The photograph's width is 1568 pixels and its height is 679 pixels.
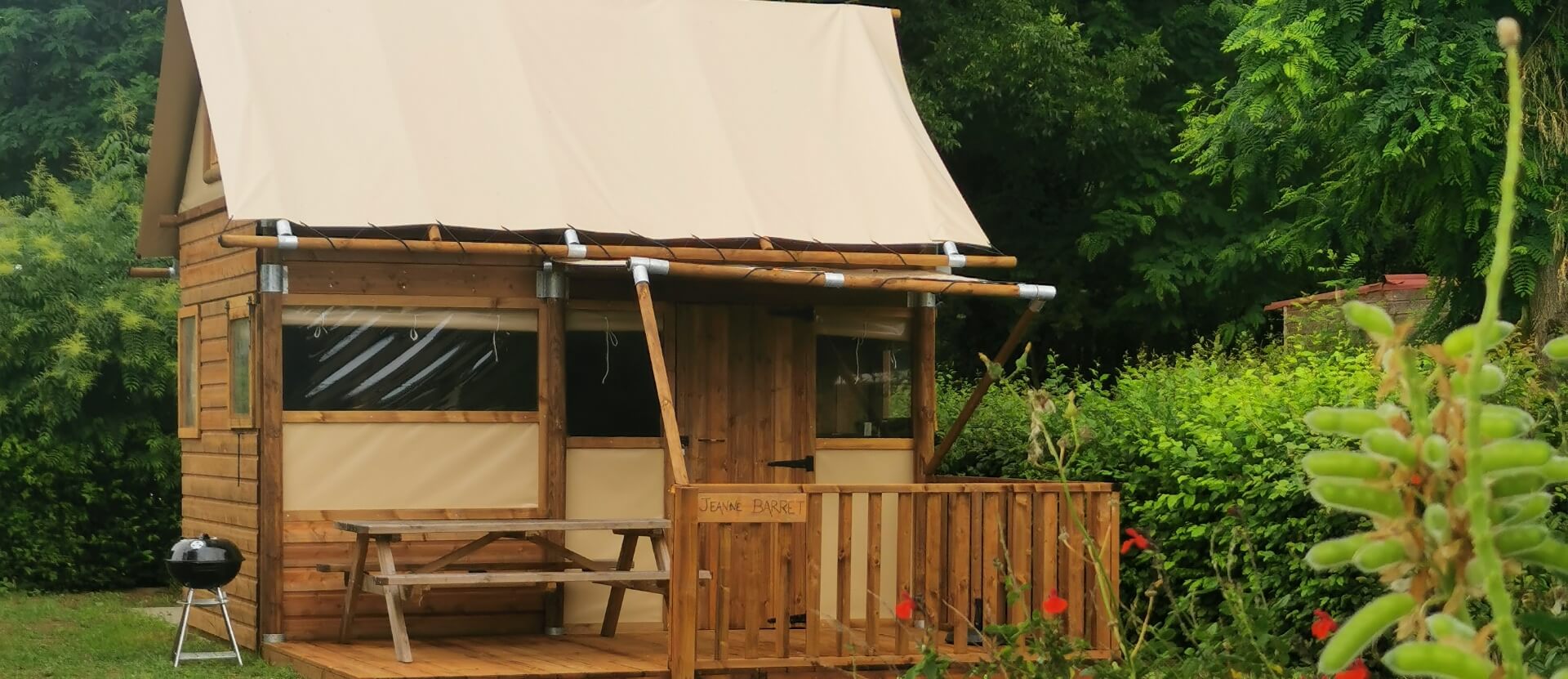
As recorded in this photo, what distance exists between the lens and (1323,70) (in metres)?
9.89

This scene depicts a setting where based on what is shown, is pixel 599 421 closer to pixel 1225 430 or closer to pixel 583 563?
pixel 583 563

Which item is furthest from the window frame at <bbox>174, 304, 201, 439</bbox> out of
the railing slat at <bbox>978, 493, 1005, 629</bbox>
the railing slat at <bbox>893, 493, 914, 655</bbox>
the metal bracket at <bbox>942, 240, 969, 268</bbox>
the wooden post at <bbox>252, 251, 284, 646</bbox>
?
the railing slat at <bbox>978, 493, 1005, 629</bbox>

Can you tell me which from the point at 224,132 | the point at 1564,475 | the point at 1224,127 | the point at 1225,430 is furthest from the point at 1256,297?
the point at 1564,475

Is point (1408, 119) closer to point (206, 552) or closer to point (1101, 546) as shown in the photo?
point (1101, 546)

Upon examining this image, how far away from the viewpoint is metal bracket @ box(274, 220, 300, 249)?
8.80 metres

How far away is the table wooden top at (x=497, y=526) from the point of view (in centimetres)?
859

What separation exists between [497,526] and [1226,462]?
358 cm

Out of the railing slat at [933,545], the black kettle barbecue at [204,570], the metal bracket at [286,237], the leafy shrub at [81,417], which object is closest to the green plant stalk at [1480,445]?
the railing slat at [933,545]

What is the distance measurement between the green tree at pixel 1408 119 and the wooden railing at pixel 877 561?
2.82 meters

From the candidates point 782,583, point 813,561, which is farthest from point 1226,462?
point 782,583

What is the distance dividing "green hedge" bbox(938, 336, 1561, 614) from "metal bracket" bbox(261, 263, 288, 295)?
14.1 ft

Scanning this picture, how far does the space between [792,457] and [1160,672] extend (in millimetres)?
5472

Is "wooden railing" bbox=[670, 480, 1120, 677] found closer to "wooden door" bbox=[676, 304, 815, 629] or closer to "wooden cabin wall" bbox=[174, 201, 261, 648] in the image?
"wooden door" bbox=[676, 304, 815, 629]

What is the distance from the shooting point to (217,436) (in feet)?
34.3
